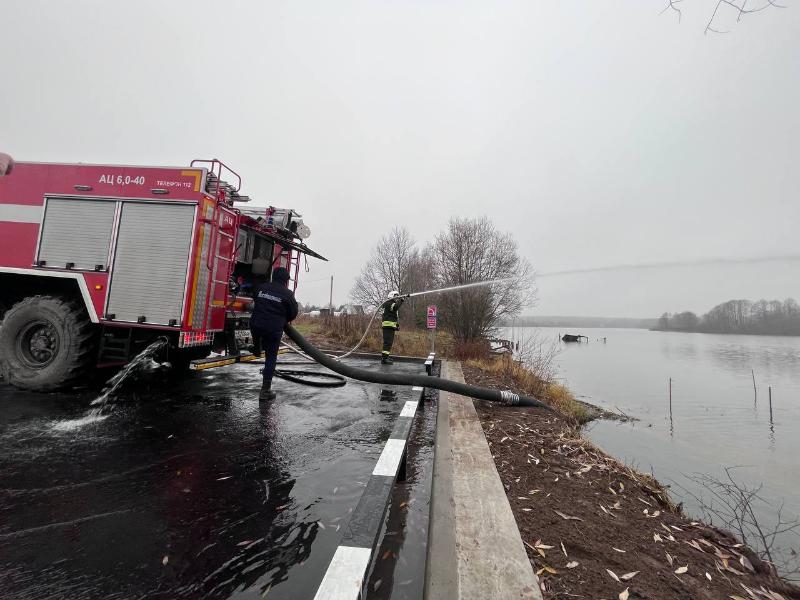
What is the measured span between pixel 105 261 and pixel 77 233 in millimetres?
574

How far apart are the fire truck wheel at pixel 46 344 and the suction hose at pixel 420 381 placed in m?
2.49

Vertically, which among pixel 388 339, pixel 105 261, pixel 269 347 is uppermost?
pixel 105 261

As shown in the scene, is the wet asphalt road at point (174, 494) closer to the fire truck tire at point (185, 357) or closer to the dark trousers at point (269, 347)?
the dark trousers at point (269, 347)

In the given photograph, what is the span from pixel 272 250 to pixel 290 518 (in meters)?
4.94

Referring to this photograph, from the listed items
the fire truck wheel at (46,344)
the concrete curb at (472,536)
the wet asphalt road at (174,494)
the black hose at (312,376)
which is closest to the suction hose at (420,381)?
the wet asphalt road at (174,494)

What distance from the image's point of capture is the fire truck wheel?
4621 mm

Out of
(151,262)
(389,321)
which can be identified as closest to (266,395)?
(151,262)

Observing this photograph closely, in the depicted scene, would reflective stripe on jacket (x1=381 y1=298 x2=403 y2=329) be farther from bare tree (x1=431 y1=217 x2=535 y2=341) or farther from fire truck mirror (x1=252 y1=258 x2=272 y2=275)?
bare tree (x1=431 y1=217 x2=535 y2=341)

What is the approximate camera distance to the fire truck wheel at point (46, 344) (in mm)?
4621

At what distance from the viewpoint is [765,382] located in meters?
20.7

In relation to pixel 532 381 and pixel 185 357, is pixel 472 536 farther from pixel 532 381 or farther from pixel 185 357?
pixel 532 381

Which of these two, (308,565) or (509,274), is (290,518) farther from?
(509,274)

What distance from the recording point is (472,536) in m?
2.02

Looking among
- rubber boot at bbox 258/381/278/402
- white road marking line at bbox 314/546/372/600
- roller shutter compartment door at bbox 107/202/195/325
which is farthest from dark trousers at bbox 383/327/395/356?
white road marking line at bbox 314/546/372/600
